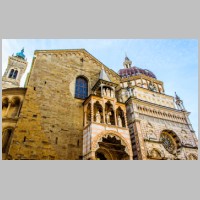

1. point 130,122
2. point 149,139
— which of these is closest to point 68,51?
point 130,122

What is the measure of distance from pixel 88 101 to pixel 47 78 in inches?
188

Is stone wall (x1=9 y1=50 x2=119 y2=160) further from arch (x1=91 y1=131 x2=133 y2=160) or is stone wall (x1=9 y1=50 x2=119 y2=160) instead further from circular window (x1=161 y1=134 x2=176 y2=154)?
circular window (x1=161 y1=134 x2=176 y2=154)

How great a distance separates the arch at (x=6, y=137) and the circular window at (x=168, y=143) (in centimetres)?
1563

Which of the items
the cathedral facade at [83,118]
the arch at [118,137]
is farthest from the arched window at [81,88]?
the arch at [118,137]

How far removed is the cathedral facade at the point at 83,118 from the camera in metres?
13.5

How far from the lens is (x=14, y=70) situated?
41188 mm

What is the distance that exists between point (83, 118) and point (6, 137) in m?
6.53

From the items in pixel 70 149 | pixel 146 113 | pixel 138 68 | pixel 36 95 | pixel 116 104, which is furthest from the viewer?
pixel 138 68

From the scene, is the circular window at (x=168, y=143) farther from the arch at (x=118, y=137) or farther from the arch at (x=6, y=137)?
the arch at (x=6, y=137)

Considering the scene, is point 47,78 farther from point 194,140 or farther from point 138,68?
point 138,68

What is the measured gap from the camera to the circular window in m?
19.7

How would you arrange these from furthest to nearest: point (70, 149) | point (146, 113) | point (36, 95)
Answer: point (146, 113) → point (36, 95) → point (70, 149)

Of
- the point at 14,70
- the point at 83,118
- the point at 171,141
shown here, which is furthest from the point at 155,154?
the point at 14,70

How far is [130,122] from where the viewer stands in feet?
60.6
